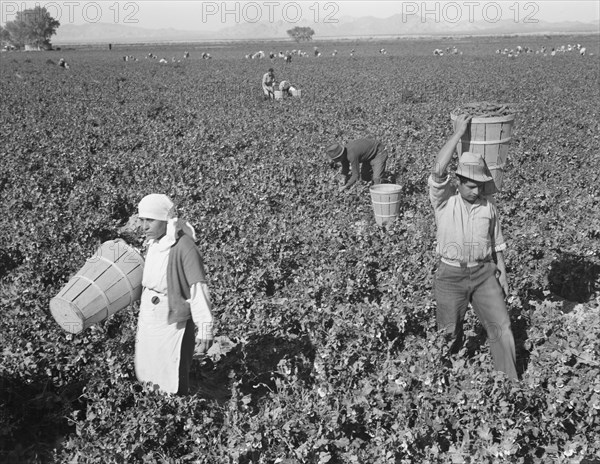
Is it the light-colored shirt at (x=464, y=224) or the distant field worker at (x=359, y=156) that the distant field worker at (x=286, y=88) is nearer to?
the distant field worker at (x=359, y=156)

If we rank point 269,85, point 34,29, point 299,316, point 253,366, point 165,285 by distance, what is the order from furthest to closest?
1. point 34,29
2. point 269,85
3. point 299,316
4. point 253,366
5. point 165,285

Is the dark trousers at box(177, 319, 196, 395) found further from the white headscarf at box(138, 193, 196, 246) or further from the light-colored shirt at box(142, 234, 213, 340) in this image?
the white headscarf at box(138, 193, 196, 246)

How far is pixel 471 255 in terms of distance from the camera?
3.87m

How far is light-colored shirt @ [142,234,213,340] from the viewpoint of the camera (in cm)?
333

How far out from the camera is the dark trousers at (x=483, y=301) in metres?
3.92

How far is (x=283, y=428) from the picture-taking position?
11.0 feet

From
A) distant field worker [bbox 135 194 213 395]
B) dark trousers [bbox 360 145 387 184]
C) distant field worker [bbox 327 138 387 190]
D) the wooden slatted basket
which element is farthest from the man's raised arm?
dark trousers [bbox 360 145 387 184]

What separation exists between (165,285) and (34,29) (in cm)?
9768

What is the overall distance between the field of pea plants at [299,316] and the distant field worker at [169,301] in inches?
6.7

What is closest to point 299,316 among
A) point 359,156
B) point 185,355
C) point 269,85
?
point 185,355

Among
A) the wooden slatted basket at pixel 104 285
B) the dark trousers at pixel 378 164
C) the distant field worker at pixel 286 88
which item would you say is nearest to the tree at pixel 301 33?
the distant field worker at pixel 286 88

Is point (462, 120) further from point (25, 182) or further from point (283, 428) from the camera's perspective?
point (25, 182)

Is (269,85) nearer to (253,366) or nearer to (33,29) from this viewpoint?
(253,366)

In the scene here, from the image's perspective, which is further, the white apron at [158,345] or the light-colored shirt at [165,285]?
the white apron at [158,345]
